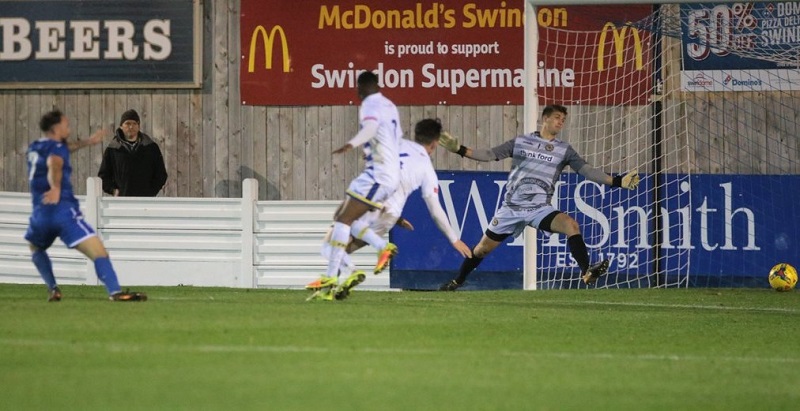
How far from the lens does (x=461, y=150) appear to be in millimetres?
15945

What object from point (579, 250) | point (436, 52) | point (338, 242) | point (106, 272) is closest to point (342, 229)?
point (338, 242)

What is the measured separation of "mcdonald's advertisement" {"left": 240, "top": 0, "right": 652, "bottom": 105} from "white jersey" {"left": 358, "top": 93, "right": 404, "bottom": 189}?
686 centimetres

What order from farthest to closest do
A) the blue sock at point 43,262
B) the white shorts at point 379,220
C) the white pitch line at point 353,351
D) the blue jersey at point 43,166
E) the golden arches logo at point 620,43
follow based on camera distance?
the golden arches logo at point 620,43
the white shorts at point 379,220
the blue sock at point 43,262
the blue jersey at point 43,166
the white pitch line at point 353,351

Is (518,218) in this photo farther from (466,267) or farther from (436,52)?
(436,52)

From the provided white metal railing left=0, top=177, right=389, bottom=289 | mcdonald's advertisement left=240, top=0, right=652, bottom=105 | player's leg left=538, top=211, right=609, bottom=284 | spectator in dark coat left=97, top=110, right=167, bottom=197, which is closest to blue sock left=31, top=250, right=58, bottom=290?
white metal railing left=0, top=177, right=389, bottom=289

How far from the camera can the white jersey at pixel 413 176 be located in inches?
567

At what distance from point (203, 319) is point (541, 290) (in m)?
6.50

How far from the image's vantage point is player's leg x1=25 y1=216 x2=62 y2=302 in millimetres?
12664

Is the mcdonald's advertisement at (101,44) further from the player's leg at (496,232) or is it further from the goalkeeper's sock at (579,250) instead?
the goalkeeper's sock at (579,250)

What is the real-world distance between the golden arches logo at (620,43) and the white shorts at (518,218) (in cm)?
435

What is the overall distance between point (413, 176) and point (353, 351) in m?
4.69

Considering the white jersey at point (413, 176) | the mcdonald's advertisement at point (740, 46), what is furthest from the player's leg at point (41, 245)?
the mcdonald's advertisement at point (740, 46)

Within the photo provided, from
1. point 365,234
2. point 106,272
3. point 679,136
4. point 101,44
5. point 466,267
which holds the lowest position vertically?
point 466,267

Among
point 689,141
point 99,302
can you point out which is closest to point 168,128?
point 689,141
